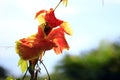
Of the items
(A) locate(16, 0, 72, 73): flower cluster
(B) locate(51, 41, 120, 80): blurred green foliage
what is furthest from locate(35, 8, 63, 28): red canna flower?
(B) locate(51, 41, 120, 80): blurred green foliage

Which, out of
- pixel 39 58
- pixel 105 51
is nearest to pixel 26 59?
pixel 39 58

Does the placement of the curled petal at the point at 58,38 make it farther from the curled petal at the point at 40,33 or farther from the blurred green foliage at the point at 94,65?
the blurred green foliage at the point at 94,65

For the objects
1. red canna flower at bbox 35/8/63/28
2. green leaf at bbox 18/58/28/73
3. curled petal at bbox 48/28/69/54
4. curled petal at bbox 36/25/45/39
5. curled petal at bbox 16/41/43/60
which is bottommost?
green leaf at bbox 18/58/28/73

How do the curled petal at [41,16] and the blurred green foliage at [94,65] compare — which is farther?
the blurred green foliage at [94,65]

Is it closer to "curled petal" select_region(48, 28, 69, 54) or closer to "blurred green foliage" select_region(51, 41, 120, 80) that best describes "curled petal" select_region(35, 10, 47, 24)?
"curled petal" select_region(48, 28, 69, 54)

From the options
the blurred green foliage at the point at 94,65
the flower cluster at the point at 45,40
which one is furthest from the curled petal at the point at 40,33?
the blurred green foliage at the point at 94,65

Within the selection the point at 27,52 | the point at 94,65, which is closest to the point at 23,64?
the point at 27,52

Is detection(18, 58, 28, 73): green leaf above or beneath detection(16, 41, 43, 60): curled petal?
beneath
